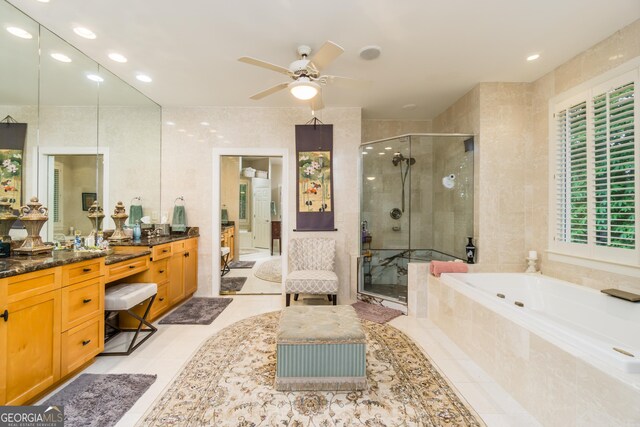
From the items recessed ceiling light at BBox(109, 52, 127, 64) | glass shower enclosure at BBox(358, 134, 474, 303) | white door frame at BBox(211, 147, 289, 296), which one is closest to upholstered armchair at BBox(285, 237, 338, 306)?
white door frame at BBox(211, 147, 289, 296)

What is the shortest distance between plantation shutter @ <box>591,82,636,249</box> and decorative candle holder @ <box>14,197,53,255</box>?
4468mm

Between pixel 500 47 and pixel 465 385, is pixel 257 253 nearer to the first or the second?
pixel 465 385

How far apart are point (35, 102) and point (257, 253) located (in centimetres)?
476

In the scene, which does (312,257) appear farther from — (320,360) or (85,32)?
(85,32)

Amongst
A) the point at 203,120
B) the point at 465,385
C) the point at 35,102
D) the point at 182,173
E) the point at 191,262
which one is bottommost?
the point at 465,385

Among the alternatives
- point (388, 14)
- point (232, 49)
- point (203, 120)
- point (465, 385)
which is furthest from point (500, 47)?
point (203, 120)

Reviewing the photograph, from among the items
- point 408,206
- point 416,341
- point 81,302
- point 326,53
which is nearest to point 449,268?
point 416,341

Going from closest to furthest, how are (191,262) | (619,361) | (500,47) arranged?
(619,361) → (500,47) → (191,262)

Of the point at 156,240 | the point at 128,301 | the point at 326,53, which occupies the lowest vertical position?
the point at 128,301

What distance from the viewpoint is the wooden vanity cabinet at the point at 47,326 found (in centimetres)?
149

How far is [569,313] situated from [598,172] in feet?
4.11

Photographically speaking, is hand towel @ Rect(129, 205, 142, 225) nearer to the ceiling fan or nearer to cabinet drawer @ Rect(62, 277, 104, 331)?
cabinet drawer @ Rect(62, 277, 104, 331)

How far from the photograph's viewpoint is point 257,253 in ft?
21.3

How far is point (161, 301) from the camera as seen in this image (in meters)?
3.02
